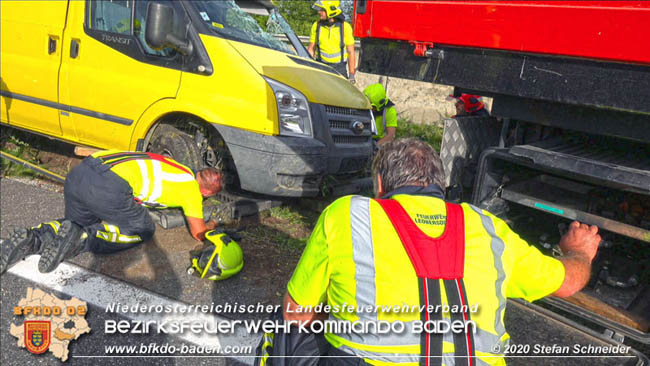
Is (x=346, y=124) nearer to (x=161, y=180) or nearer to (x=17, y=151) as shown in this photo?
(x=161, y=180)

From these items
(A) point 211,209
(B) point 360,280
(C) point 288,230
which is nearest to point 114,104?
(A) point 211,209

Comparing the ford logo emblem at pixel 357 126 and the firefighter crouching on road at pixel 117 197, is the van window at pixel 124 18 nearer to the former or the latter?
the firefighter crouching on road at pixel 117 197

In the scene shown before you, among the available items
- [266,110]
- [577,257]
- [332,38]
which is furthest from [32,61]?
[577,257]

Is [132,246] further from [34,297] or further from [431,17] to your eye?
[431,17]

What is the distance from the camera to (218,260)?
11.7 feet

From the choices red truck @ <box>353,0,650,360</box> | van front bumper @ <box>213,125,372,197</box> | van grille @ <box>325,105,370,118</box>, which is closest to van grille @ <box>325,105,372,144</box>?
van grille @ <box>325,105,370,118</box>

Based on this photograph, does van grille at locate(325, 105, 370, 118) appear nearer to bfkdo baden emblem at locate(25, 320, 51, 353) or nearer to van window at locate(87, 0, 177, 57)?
van window at locate(87, 0, 177, 57)

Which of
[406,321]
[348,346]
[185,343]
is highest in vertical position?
[406,321]

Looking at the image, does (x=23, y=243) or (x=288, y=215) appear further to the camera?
(x=288, y=215)

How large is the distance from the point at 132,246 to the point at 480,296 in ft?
10.3

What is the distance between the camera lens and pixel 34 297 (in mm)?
3189

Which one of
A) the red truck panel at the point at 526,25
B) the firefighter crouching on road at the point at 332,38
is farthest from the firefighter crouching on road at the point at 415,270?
the firefighter crouching on road at the point at 332,38

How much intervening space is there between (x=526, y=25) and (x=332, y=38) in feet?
15.8

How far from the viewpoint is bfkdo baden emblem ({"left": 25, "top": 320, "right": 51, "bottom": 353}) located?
2.78 m
